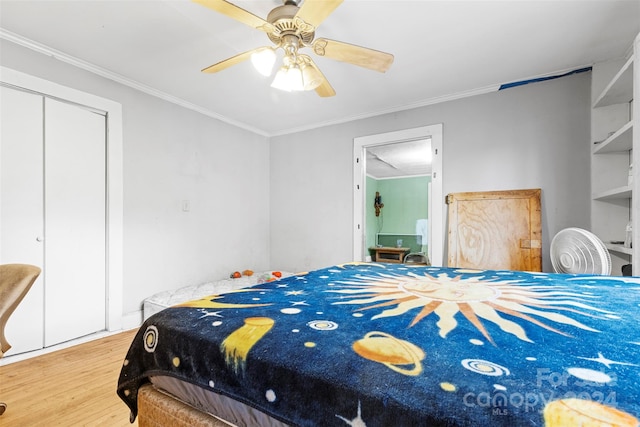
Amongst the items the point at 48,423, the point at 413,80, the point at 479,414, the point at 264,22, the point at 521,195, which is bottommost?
the point at 48,423

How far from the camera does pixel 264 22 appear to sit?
5.22 feet

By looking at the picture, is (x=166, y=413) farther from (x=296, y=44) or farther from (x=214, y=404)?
(x=296, y=44)

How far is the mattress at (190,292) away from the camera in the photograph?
284 cm

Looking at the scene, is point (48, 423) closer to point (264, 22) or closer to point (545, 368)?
point (545, 368)

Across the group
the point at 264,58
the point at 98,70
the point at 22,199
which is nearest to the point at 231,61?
the point at 264,58

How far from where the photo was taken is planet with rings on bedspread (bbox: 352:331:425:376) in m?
0.64

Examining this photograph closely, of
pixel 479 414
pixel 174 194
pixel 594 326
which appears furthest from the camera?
pixel 174 194

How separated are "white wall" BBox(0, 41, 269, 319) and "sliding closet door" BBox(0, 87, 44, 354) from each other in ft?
1.15

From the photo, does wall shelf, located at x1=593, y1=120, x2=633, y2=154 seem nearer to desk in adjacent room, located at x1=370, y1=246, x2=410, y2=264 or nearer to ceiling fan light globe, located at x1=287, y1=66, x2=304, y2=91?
ceiling fan light globe, located at x1=287, y1=66, x2=304, y2=91

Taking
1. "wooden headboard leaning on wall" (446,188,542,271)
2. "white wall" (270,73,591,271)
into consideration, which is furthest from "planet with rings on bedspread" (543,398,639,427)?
"white wall" (270,73,591,271)

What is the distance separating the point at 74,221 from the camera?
2.49 meters


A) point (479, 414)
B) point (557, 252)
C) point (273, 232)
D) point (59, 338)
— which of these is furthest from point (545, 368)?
point (273, 232)

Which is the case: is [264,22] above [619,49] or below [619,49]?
below

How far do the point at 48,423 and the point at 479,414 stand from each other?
81.6 inches
